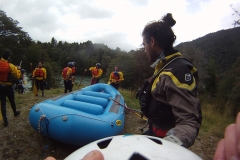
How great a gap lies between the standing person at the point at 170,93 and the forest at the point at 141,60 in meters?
7.21

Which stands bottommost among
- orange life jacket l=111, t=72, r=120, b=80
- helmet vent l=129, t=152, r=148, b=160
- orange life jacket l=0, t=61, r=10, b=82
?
orange life jacket l=111, t=72, r=120, b=80

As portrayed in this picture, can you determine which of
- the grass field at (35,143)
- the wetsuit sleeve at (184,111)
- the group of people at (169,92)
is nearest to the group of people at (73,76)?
the grass field at (35,143)

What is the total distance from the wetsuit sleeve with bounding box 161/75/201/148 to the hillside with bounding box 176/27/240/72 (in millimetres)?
43750

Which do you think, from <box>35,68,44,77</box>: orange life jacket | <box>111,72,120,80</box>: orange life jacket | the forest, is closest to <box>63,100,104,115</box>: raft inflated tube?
<box>35,68,44,77</box>: orange life jacket

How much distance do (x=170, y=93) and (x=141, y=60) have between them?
20507mm

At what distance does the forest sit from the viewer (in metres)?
19.0

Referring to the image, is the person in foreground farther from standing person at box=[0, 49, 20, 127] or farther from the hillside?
the hillside

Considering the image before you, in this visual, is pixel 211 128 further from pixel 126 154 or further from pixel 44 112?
pixel 126 154

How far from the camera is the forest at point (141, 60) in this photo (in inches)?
746

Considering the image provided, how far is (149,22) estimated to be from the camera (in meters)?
1.56

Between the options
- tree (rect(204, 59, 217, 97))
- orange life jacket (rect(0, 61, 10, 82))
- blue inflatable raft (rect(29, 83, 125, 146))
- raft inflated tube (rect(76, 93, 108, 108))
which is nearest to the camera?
blue inflatable raft (rect(29, 83, 125, 146))

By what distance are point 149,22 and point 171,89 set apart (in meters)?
0.74

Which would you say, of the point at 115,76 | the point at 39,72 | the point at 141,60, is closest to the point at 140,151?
the point at 39,72

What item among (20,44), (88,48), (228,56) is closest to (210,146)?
(20,44)
